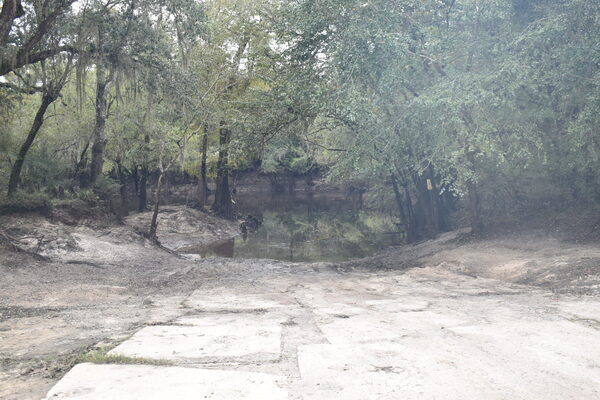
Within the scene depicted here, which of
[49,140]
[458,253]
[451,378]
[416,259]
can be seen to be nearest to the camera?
[451,378]

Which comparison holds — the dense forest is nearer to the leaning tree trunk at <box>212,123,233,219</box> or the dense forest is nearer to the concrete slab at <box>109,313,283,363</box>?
the concrete slab at <box>109,313,283,363</box>

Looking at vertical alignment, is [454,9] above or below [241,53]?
below

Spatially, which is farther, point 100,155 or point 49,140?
point 49,140

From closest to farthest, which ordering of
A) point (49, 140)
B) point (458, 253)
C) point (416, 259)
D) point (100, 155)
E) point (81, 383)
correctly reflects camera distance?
point (81, 383) < point (458, 253) < point (416, 259) < point (100, 155) < point (49, 140)

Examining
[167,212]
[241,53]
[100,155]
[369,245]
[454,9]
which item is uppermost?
[241,53]

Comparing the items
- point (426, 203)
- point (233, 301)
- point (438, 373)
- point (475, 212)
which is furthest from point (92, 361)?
point (426, 203)

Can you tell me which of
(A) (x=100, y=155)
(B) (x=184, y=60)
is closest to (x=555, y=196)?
(B) (x=184, y=60)

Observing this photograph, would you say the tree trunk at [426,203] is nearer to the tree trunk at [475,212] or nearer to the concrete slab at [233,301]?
the tree trunk at [475,212]

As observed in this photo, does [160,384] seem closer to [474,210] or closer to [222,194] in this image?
[474,210]

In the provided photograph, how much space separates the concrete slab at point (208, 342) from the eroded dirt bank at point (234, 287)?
229 mm

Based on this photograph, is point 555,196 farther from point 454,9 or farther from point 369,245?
point 369,245

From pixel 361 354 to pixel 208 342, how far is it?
140cm

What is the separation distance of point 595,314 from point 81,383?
18.8ft

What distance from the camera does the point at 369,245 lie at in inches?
940
